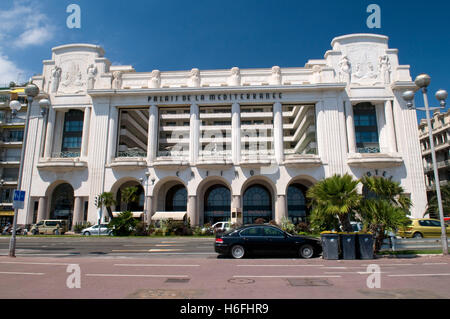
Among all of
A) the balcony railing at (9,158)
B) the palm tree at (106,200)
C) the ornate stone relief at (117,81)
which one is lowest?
the palm tree at (106,200)

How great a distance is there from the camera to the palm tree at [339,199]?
13.9m

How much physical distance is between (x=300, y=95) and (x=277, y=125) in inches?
199

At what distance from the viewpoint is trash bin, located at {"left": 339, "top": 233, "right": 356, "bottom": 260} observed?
42.7 ft

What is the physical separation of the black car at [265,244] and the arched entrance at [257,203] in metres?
25.9

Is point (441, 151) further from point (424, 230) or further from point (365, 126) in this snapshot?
point (424, 230)

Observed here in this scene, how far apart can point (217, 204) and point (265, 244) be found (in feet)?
90.2

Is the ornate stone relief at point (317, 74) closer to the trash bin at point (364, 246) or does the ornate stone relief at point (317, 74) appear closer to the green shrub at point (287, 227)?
the green shrub at point (287, 227)

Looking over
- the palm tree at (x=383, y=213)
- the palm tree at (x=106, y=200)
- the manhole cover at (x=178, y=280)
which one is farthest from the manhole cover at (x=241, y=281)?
the palm tree at (x=106, y=200)

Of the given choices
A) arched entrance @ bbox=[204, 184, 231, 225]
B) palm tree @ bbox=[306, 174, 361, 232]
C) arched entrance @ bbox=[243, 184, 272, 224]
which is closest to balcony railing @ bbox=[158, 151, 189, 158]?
arched entrance @ bbox=[204, 184, 231, 225]

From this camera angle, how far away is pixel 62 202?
3969 cm

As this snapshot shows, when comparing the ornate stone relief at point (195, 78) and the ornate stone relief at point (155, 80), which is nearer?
the ornate stone relief at point (195, 78)

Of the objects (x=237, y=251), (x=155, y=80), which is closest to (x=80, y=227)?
(x=155, y=80)
